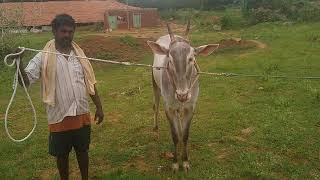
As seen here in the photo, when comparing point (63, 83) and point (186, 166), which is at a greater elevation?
point (63, 83)

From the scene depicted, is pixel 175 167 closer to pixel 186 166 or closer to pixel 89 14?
pixel 186 166

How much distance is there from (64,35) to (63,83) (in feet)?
1.68

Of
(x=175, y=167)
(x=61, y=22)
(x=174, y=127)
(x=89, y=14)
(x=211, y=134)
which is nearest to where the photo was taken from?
(x=61, y=22)

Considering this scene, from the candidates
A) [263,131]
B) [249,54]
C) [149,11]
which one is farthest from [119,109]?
[149,11]

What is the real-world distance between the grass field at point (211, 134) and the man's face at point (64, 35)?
86.1 inches

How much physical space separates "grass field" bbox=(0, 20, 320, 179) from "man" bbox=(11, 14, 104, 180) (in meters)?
1.45

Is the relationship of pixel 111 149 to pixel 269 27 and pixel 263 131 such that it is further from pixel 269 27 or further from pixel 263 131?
pixel 269 27

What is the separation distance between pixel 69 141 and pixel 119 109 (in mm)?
5361

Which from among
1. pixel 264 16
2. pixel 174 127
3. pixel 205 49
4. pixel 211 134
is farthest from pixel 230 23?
pixel 205 49

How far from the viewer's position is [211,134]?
8.04 meters

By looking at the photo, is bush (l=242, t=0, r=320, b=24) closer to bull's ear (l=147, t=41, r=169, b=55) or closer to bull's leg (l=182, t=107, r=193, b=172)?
bull's leg (l=182, t=107, r=193, b=172)

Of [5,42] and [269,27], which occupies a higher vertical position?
[5,42]

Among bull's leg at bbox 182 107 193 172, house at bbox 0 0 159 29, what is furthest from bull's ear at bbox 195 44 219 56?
house at bbox 0 0 159 29

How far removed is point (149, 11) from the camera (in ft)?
121
